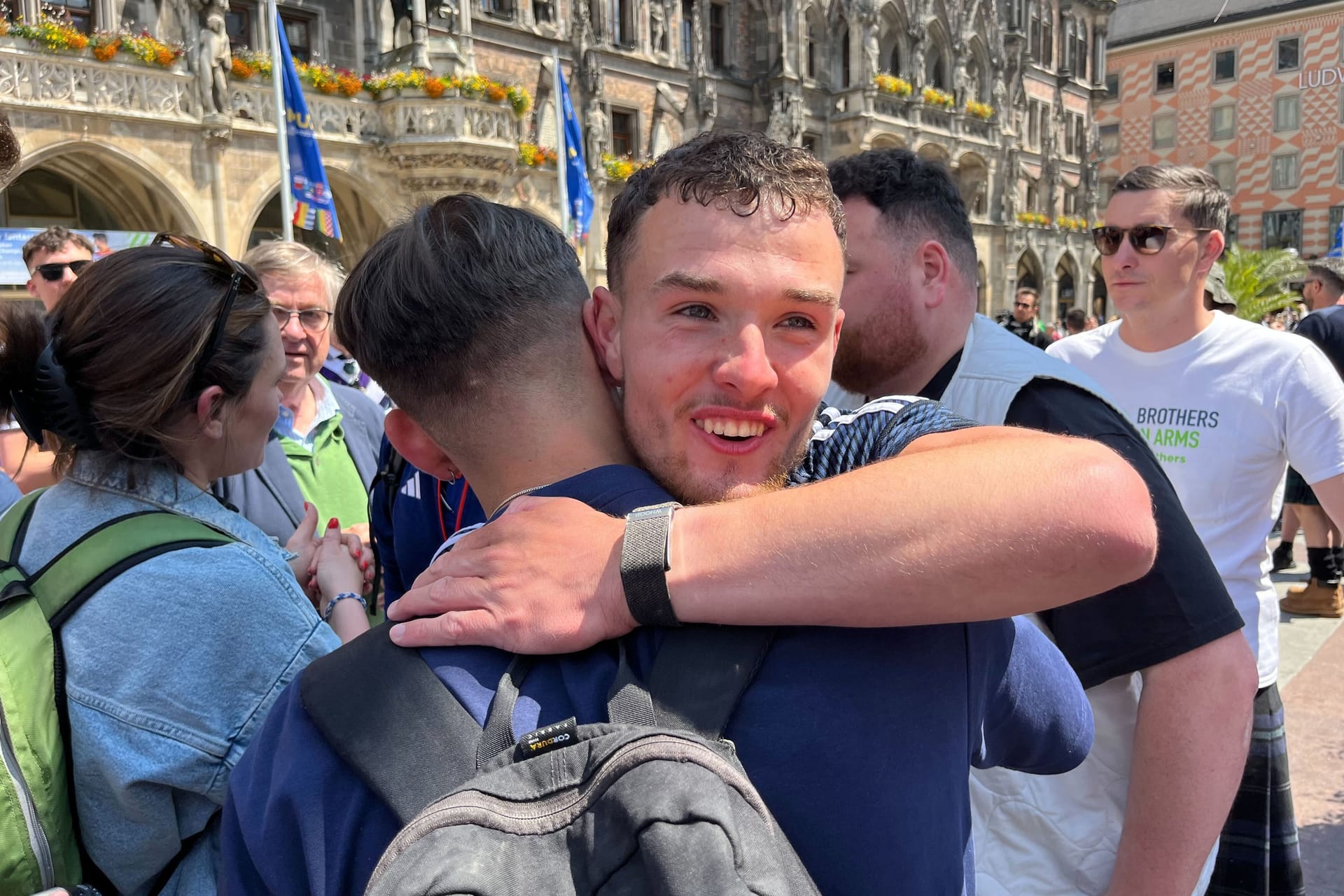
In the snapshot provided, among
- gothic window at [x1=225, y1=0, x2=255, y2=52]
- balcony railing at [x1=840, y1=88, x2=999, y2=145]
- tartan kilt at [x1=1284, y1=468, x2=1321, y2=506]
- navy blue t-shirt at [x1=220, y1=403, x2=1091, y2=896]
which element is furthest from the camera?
balcony railing at [x1=840, y1=88, x2=999, y2=145]

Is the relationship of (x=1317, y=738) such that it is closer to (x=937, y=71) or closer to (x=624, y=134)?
(x=624, y=134)

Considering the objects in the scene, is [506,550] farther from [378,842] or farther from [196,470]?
[196,470]

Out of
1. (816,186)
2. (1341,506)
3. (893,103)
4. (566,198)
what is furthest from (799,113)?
(816,186)

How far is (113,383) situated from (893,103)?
2956cm

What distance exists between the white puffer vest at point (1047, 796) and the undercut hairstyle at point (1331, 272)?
7.08 m

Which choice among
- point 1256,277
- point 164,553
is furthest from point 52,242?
point 1256,277

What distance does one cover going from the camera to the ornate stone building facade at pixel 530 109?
15.0m

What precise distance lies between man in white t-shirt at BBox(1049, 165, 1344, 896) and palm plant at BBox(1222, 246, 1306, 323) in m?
22.3

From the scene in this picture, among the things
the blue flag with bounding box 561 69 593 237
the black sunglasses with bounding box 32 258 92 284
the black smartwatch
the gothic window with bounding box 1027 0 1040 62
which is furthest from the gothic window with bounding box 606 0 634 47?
the black smartwatch

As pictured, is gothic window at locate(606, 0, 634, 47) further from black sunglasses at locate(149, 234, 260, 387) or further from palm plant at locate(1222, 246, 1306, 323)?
black sunglasses at locate(149, 234, 260, 387)

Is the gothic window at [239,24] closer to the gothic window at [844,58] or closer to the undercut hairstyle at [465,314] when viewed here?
the gothic window at [844,58]

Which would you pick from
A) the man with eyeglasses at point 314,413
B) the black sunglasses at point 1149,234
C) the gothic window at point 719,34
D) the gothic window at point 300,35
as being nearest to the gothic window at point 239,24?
the gothic window at point 300,35

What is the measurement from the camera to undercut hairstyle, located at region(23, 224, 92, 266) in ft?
16.4

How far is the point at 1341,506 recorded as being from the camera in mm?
3074
